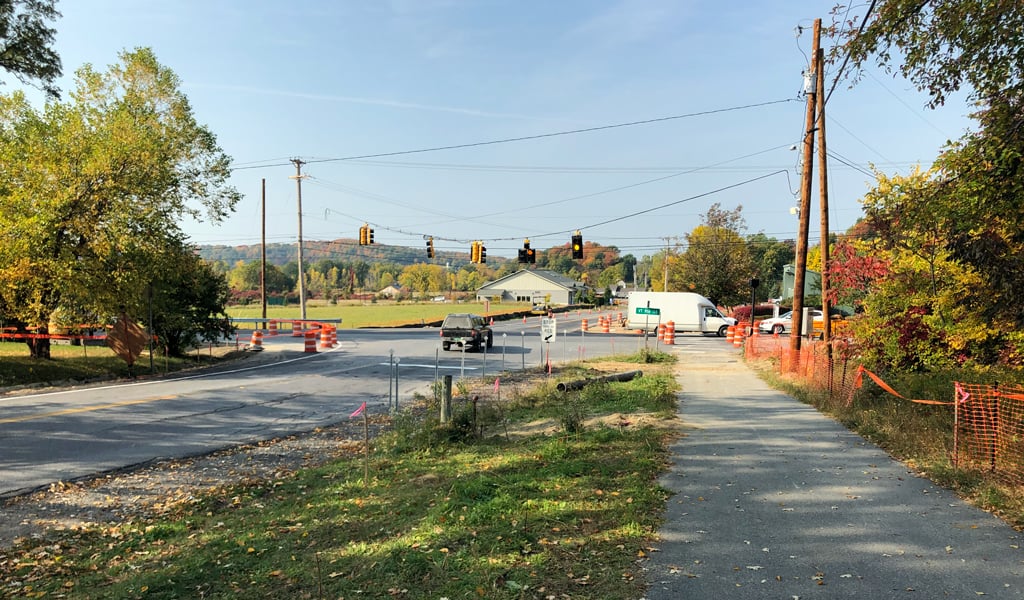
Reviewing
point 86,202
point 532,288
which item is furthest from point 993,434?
point 532,288

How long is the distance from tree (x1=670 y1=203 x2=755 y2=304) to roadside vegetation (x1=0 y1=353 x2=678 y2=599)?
1651 inches

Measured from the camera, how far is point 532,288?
129 meters

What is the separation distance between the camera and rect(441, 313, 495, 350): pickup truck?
2744 centimetres

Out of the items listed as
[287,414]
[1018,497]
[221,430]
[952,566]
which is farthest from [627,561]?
[287,414]

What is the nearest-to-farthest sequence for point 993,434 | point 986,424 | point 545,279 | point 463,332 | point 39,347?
point 993,434
point 986,424
point 39,347
point 463,332
point 545,279

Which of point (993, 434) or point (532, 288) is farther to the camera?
point (532, 288)

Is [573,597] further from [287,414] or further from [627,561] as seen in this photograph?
[287,414]

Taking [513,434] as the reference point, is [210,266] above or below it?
above

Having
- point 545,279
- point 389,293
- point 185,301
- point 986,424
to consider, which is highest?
point 545,279

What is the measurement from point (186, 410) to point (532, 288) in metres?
116

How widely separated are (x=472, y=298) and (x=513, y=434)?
12484 centimetres

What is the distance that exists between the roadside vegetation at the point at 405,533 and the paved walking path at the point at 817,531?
0.37 meters

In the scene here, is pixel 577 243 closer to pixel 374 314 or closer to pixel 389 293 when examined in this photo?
pixel 374 314

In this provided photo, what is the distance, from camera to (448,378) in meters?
10.1
